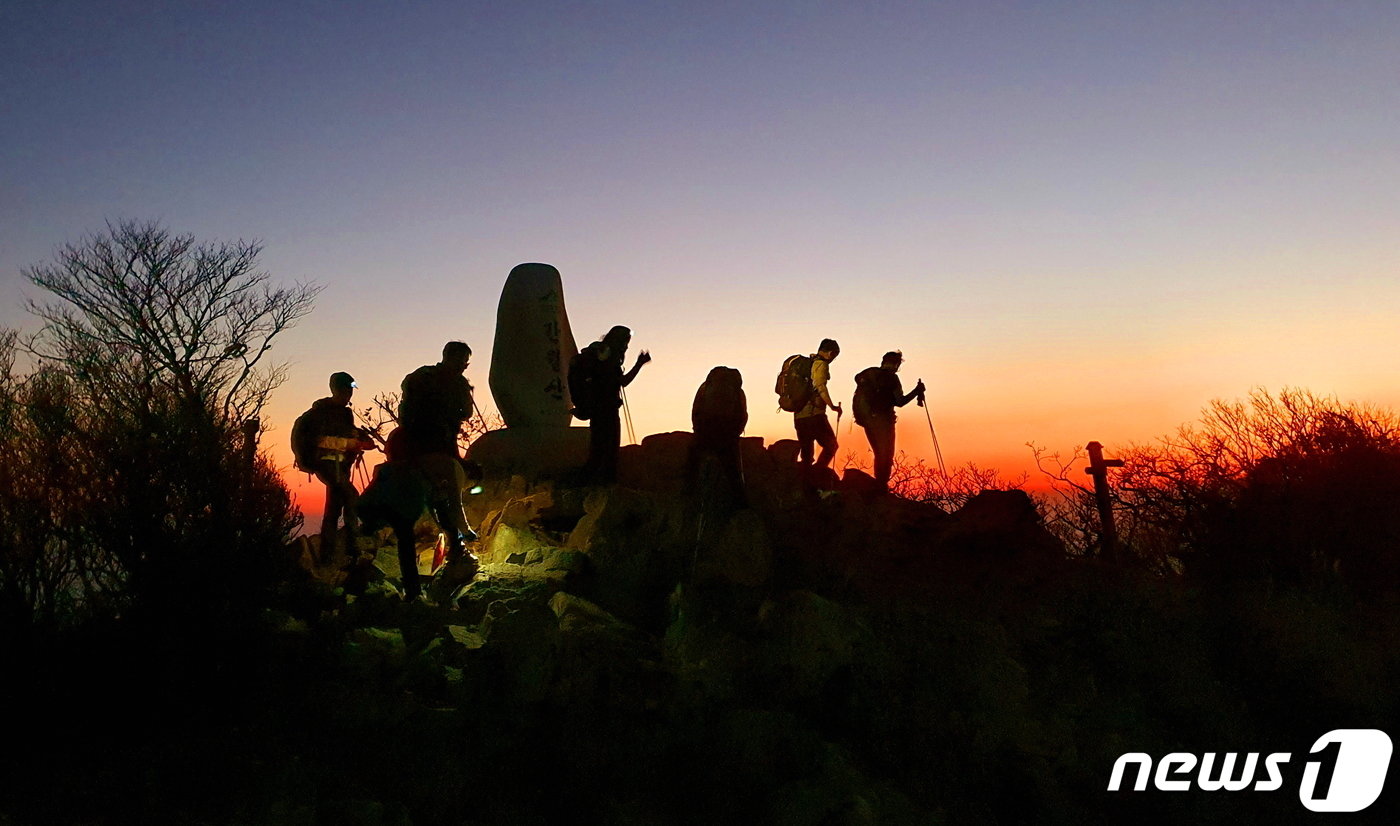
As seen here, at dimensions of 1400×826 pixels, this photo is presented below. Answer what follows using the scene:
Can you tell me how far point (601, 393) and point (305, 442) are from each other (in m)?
2.79

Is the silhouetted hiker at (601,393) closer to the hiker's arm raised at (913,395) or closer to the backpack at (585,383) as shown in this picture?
the backpack at (585,383)

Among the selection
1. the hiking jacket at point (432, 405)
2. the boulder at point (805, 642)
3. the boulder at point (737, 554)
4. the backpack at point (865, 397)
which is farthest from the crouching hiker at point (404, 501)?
the backpack at point (865, 397)

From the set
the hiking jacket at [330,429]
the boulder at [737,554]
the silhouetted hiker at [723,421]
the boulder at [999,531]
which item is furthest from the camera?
the boulder at [999,531]

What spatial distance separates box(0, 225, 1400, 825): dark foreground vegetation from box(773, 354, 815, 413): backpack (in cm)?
139

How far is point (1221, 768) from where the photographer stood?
7.96 m

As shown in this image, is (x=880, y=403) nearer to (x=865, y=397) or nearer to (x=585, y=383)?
(x=865, y=397)

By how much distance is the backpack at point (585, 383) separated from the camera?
370 inches

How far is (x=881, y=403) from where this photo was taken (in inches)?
446

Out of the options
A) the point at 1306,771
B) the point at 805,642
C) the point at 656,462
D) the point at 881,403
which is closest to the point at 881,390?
the point at 881,403

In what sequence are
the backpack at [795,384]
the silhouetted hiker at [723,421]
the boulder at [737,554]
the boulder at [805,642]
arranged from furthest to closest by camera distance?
the backpack at [795,384], the silhouetted hiker at [723,421], the boulder at [737,554], the boulder at [805,642]

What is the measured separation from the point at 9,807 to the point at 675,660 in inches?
164

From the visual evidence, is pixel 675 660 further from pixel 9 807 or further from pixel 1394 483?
pixel 1394 483

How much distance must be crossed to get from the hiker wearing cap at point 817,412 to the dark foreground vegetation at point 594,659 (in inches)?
44.3

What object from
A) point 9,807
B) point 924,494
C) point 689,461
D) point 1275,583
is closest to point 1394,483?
point 1275,583
